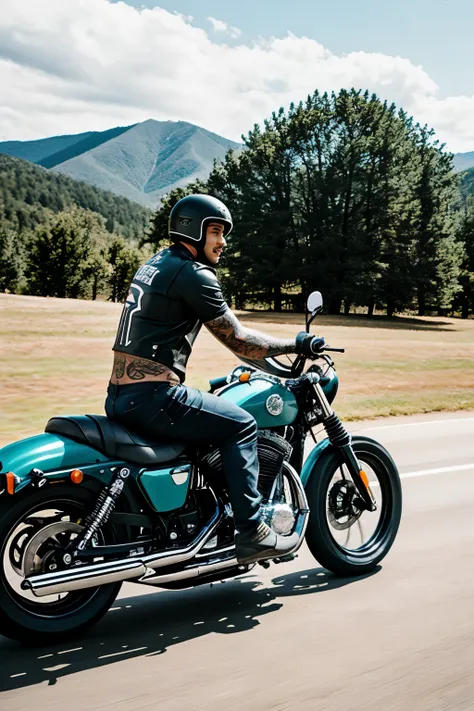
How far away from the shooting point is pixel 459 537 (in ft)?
18.5

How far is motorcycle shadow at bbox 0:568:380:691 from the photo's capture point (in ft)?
11.5

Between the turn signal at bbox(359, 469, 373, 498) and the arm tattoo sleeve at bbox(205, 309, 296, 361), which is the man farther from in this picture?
the turn signal at bbox(359, 469, 373, 498)

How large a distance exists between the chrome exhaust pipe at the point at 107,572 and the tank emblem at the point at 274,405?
27.4 inches

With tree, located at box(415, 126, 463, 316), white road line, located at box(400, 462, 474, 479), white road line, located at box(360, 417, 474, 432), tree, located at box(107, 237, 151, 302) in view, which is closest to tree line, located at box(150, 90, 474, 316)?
tree, located at box(415, 126, 463, 316)

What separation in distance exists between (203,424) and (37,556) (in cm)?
98

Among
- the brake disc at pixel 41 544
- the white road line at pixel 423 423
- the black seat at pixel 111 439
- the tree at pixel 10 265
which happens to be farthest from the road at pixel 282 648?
the tree at pixel 10 265

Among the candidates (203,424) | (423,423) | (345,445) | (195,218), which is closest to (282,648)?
(203,424)

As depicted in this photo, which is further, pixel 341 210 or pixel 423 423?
pixel 341 210

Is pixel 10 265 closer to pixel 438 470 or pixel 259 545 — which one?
pixel 438 470

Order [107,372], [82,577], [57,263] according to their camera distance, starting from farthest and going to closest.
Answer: [57,263]
[107,372]
[82,577]

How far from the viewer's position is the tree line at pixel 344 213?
57.5 m

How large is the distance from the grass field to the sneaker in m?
6.14

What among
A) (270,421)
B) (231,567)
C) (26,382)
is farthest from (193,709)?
(26,382)

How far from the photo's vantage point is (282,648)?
3.73 meters
